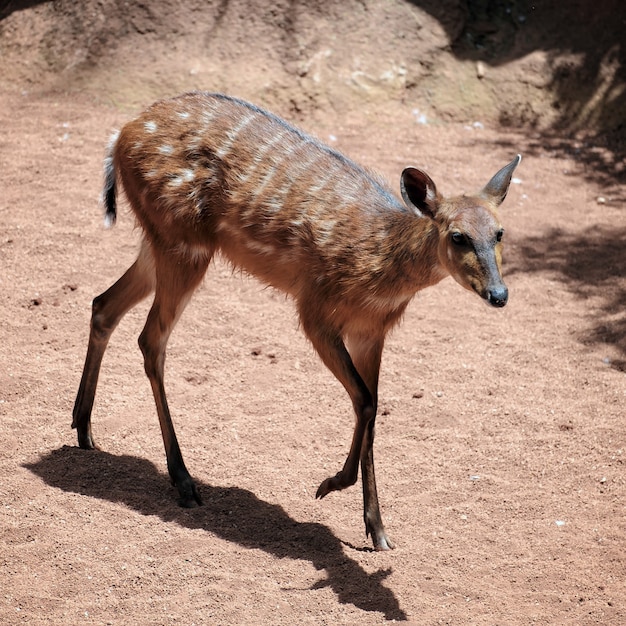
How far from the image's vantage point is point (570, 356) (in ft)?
20.4

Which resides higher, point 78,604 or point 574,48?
point 574,48

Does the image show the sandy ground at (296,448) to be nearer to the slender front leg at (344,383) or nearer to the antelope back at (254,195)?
the slender front leg at (344,383)

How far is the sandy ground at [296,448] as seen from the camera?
13.5 feet

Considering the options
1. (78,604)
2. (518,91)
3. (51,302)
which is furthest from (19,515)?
(518,91)

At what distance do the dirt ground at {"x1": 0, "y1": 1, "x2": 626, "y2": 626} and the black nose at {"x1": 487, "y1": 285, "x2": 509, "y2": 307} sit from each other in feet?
4.23

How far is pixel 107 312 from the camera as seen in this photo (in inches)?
201

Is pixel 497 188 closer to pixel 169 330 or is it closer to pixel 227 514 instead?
pixel 169 330

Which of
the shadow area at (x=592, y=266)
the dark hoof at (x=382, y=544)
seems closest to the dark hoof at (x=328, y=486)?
the dark hoof at (x=382, y=544)

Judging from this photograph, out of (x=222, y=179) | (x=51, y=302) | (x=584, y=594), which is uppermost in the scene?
(x=222, y=179)

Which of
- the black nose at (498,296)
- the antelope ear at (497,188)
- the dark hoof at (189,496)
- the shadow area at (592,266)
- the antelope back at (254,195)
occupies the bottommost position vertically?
the dark hoof at (189,496)

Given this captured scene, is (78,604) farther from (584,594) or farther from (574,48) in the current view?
(574,48)

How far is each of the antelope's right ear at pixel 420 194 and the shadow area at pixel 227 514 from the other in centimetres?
159

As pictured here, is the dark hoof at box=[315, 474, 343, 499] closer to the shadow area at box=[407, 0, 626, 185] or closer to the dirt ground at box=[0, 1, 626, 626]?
the dirt ground at box=[0, 1, 626, 626]

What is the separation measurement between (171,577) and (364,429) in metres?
1.08
